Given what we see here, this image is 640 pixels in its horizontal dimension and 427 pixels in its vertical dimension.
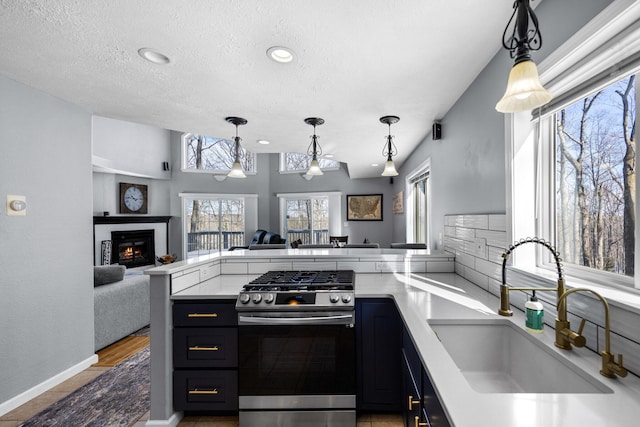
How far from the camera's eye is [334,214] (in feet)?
24.4

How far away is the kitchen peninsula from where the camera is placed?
0.68m

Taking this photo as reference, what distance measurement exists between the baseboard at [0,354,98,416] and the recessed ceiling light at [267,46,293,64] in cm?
290

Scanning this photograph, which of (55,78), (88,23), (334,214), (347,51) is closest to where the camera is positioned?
(88,23)

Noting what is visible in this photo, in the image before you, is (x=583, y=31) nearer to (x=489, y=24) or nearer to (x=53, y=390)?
(x=489, y=24)

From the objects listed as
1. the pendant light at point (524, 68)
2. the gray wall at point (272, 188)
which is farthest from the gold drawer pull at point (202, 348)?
the gray wall at point (272, 188)

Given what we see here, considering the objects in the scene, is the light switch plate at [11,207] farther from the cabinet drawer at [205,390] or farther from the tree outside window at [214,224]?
the tree outside window at [214,224]

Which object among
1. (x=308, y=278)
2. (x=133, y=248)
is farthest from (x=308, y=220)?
(x=308, y=278)

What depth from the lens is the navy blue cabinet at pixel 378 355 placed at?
1763 mm

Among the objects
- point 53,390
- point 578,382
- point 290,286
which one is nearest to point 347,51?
point 290,286

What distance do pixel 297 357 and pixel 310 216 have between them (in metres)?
5.99

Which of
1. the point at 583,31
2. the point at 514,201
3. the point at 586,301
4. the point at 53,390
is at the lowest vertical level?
the point at 53,390

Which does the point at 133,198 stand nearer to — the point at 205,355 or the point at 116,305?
the point at 116,305

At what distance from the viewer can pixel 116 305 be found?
3.00 metres

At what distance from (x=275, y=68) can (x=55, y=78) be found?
1540mm
